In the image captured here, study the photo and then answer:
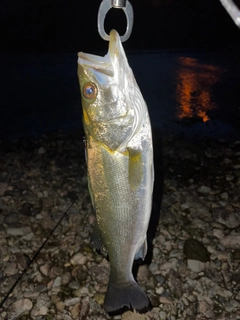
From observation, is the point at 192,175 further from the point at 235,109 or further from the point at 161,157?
the point at 235,109

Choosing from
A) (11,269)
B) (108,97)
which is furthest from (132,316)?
(108,97)

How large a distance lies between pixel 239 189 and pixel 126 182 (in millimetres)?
4104

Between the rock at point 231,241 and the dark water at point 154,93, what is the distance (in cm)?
423

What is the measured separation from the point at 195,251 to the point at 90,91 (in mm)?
3079

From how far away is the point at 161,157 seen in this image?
273 inches

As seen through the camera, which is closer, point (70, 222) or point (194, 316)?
point (194, 316)

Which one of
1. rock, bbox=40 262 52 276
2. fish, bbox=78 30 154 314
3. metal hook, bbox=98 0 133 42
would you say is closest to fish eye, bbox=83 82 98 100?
fish, bbox=78 30 154 314

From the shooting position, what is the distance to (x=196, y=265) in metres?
4.28

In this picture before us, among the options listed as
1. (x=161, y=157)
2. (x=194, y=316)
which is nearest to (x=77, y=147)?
(x=161, y=157)

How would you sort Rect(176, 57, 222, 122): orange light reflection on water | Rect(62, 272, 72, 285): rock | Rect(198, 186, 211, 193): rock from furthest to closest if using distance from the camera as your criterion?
Rect(176, 57, 222, 122): orange light reflection on water, Rect(198, 186, 211, 193): rock, Rect(62, 272, 72, 285): rock

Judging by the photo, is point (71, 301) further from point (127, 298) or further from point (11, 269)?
point (127, 298)

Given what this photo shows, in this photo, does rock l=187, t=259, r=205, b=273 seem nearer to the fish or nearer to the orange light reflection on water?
the fish

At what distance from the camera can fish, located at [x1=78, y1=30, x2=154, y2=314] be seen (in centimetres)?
208

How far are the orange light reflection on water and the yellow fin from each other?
8112 mm
